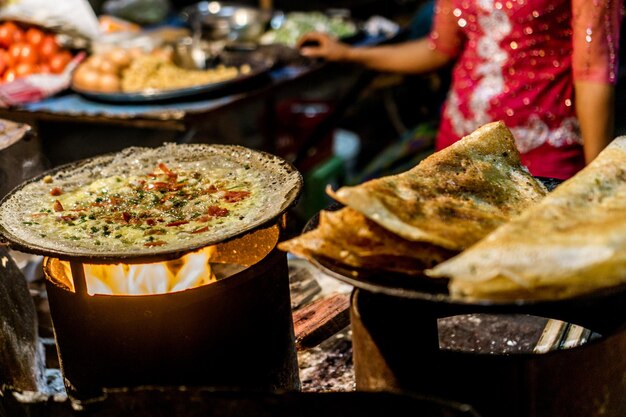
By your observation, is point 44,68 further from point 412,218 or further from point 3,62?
point 412,218

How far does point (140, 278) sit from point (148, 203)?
0.82ft

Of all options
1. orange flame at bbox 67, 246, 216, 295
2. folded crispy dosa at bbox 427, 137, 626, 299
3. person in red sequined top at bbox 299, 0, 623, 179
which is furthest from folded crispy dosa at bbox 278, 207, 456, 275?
person in red sequined top at bbox 299, 0, 623, 179

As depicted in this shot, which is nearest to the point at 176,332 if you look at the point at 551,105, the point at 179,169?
the point at 179,169

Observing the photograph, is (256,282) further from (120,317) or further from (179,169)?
(179,169)

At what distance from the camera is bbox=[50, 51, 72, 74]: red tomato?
5.05 m

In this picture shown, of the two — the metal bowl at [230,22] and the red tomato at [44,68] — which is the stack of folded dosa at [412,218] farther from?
the metal bowl at [230,22]

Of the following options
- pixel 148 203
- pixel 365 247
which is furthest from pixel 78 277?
pixel 365 247

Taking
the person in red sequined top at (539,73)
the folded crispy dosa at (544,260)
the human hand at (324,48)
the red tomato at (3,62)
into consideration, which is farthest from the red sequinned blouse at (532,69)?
the red tomato at (3,62)

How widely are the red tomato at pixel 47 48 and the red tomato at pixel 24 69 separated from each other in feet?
0.55

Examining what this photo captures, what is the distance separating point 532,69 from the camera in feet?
11.4

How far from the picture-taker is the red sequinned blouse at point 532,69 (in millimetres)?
3180

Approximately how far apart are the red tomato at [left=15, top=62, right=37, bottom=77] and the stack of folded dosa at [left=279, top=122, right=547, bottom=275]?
3.92m

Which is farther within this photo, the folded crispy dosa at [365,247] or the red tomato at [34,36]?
the red tomato at [34,36]

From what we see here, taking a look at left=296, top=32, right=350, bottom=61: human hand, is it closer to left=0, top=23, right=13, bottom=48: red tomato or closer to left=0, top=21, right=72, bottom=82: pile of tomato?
left=0, top=21, right=72, bottom=82: pile of tomato
